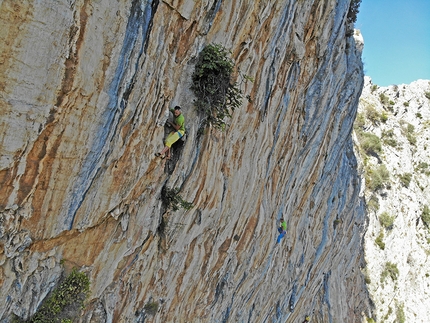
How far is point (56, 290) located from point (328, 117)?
1171 cm

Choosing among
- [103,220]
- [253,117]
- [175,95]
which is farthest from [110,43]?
[253,117]

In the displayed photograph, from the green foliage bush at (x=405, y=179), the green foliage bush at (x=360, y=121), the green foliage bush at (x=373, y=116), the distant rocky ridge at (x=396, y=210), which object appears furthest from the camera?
the green foliage bush at (x=373, y=116)

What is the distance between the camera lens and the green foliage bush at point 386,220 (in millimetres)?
24094

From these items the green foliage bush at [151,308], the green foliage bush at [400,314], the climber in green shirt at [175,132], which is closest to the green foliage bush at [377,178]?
the green foliage bush at [400,314]

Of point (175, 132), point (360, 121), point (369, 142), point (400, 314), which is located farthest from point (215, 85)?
point (400, 314)

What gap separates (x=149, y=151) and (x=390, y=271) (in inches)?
950

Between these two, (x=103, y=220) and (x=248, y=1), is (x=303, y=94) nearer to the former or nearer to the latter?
(x=248, y=1)

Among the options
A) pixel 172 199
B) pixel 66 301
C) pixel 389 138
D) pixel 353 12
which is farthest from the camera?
pixel 389 138

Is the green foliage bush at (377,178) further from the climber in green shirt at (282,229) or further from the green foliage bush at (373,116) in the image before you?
the climber in green shirt at (282,229)

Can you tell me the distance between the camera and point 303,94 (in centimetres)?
1162

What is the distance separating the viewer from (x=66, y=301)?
5.61 m

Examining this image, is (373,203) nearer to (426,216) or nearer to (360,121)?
(426,216)

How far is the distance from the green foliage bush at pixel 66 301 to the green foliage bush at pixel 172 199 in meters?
2.16

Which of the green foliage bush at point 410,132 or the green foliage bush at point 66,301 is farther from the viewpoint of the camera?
the green foliage bush at point 410,132
